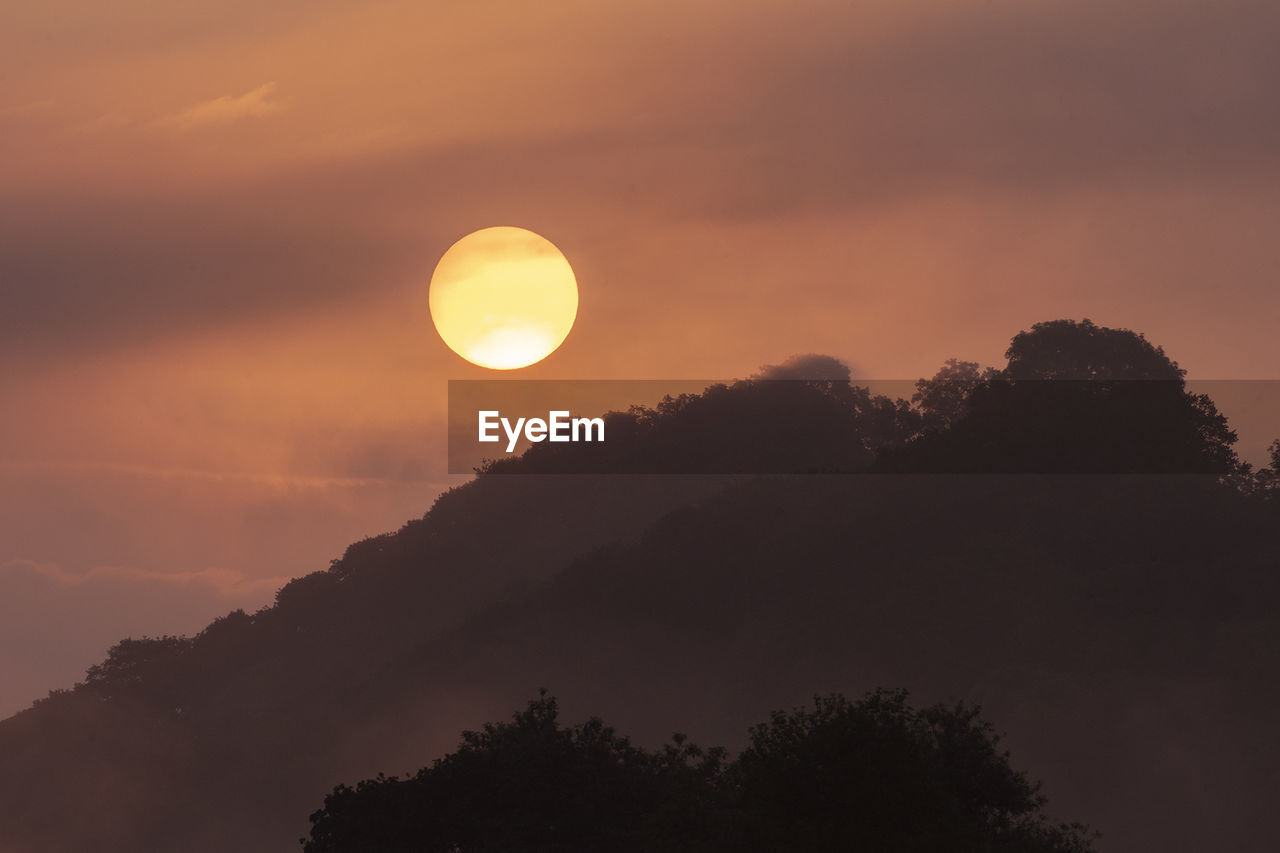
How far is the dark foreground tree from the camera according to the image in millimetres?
52531

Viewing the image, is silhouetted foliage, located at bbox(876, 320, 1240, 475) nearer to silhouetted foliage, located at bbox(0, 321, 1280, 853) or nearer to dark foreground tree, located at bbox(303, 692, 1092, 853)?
silhouetted foliage, located at bbox(0, 321, 1280, 853)

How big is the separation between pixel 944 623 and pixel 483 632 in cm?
4506

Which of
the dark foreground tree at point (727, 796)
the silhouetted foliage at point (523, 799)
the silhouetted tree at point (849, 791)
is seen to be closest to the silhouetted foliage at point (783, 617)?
the dark foreground tree at point (727, 796)

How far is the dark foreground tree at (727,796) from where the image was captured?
52531 millimetres

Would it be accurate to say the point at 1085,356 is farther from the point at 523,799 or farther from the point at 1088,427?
the point at 523,799

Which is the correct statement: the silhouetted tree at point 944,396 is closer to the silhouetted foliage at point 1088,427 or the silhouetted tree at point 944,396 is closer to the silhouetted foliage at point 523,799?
the silhouetted foliage at point 1088,427

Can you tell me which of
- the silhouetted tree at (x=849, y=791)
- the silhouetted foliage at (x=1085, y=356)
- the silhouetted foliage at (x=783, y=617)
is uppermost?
the silhouetted foliage at (x=1085, y=356)

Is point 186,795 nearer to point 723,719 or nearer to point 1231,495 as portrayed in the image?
point 723,719

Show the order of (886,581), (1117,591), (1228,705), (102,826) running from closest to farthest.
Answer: (1228,705) < (1117,591) < (886,581) < (102,826)

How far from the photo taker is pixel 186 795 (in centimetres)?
16038

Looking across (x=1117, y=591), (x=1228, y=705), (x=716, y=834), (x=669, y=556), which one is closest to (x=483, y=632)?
(x=669, y=556)

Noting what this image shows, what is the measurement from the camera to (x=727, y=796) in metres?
63.2

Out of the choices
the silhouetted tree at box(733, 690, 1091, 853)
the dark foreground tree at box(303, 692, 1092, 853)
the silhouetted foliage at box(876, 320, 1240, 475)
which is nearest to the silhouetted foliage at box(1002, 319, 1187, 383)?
the silhouetted foliage at box(876, 320, 1240, 475)

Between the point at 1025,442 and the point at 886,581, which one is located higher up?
the point at 1025,442
